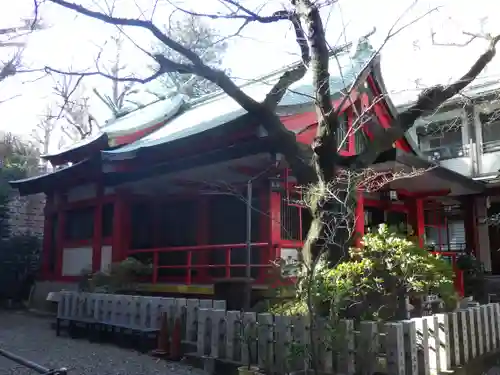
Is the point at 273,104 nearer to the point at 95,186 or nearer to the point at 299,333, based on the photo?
the point at 299,333

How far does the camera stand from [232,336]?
21.9ft

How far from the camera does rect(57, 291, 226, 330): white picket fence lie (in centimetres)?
785

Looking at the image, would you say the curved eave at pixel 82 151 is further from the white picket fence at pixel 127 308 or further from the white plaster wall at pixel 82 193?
the white picket fence at pixel 127 308

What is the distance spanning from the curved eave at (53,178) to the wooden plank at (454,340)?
32.1 feet

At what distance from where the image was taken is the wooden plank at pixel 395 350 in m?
5.27

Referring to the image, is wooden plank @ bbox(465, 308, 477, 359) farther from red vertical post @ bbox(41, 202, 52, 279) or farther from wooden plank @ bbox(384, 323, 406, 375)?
red vertical post @ bbox(41, 202, 52, 279)

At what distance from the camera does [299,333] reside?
19.2ft

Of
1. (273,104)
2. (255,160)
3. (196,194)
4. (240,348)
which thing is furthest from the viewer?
(196,194)

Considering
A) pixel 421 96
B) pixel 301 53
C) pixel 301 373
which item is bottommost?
pixel 301 373

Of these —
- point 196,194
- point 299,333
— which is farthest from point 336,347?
point 196,194

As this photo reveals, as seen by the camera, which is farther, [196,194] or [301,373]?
[196,194]

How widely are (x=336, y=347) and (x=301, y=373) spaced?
53 centimetres

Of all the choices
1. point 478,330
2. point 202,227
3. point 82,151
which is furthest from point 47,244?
point 478,330

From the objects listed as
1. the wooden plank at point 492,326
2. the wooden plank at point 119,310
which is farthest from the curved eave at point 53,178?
the wooden plank at point 492,326
